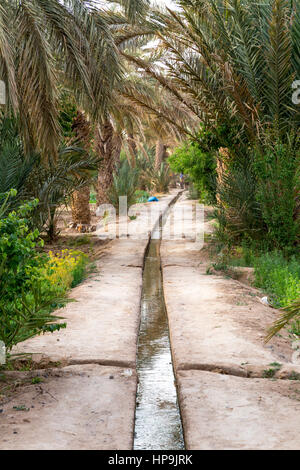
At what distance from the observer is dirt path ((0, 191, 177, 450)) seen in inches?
117

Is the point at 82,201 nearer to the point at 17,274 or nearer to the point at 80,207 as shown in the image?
the point at 80,207

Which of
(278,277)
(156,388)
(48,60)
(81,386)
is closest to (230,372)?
(156,388)

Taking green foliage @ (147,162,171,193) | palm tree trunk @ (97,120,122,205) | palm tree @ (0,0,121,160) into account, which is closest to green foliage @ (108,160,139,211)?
palm tree trunk @ (97,120,122,205)

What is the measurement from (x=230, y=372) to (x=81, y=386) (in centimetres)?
106

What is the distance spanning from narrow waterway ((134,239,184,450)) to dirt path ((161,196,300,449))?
0.38 feet

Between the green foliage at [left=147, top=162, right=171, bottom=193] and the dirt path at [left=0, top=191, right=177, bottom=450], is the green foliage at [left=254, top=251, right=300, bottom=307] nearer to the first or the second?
the dirt path at [left=0, top=191, right=177, bottom=450]

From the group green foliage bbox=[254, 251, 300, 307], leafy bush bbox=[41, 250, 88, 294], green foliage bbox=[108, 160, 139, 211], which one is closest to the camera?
green foliage bbox=[254, 251, 300, 307]

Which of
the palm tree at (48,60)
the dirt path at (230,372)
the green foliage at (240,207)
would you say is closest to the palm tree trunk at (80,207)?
the palm tree at (48,60)

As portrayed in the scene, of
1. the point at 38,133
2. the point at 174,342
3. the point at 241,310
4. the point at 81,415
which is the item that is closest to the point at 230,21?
the point at 38,133

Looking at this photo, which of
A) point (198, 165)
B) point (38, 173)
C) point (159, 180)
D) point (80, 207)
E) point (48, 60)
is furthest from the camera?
point (159, 180)

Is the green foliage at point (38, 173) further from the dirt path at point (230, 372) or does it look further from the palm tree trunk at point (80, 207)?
the palm tree trunk at point (80, 207)

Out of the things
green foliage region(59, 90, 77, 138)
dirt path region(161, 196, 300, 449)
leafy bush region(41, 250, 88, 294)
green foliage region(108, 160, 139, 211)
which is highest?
green foliage region(59, 90, 77, 138)

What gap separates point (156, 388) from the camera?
13.4 ft

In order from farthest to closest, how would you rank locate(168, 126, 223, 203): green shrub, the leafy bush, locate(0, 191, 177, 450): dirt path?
1. locate(168, 126, 223, 203): green shrub
2. the leafy bush
3. locate(0, 191, 177, 450): dirt path
